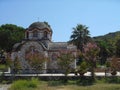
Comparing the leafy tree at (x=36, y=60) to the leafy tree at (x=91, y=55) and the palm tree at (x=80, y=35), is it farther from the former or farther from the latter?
the palm tree at (x=80, y=35)

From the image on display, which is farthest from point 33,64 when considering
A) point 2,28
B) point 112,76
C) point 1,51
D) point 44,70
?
point 2,28

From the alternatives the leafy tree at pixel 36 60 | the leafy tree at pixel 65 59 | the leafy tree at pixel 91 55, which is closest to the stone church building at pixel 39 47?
the leafy tree at pixel 36 60

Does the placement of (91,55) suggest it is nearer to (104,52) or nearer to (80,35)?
(80,35)

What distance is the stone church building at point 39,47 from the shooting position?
165 ft

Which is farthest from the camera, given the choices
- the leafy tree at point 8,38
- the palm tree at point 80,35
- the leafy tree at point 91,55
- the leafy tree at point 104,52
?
the leafy tree at point 104,52

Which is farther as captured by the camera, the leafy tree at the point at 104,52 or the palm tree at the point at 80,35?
the leafy tree at the point at 104,52

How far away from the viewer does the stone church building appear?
50.4 m

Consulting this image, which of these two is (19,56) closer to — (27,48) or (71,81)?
(27,48)

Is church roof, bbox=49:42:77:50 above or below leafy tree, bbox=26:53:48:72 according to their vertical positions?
above

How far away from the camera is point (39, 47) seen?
50.5 m

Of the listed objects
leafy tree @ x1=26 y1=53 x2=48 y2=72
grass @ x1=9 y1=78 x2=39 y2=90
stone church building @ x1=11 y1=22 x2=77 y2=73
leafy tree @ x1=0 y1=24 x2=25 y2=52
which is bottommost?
grass @ x1=9 y1=78 x2=39 y2=90

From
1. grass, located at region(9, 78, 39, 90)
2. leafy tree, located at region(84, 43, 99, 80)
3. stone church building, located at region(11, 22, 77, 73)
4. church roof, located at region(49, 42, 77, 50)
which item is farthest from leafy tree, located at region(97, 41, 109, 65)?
grass, located at region(9, 78, 39, 90)

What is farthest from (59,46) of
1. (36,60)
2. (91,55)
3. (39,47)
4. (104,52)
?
(104,52)

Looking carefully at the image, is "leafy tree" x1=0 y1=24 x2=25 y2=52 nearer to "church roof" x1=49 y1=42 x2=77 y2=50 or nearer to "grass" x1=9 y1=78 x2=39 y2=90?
"church roof" x1=49 y1=42 x2=77 y2=50
